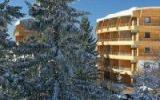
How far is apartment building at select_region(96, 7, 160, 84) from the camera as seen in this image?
7675cm

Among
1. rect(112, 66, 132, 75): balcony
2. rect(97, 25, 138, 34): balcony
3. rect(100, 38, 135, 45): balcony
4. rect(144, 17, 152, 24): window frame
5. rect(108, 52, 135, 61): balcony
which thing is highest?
rect(144, 17, 152, 24): window frame

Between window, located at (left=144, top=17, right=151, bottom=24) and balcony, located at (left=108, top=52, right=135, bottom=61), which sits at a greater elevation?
window, located at (left=144, top=17, right=151, bottom=24)

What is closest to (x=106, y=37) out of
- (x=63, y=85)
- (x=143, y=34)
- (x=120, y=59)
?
(x=120, y=59)

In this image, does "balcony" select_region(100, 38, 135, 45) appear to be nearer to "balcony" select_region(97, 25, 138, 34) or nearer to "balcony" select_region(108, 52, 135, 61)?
"balcony" select_region(97, 25, 138, 34)

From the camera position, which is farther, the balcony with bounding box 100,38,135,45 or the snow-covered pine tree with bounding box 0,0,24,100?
the balcony with bounding box 100,38,135,45

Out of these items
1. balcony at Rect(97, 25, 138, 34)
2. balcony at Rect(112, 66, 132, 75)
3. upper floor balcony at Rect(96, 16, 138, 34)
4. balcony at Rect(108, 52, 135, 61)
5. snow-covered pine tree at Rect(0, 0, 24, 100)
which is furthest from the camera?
balcony at Rect(112, 66, 132, 75)

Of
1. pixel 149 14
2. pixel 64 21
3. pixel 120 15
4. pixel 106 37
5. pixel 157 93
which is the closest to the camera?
pixel 64 21

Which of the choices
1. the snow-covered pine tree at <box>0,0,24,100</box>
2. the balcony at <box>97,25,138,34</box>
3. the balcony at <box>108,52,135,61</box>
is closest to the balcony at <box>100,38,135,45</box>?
the balcony at <box>97,25,138,34</box>

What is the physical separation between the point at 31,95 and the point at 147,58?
5070 centimetres

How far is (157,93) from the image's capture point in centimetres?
4484

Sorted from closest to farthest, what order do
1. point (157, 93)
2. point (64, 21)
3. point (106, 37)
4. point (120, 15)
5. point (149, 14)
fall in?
point (64, 21) < point (157, 93) < point (149, 14) < point (120, 15) < point (106, 37)

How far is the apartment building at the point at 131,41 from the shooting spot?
7675 centimetres

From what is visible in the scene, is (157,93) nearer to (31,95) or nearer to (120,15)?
(31,95)

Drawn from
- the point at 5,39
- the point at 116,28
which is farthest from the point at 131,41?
the point at 5,39
